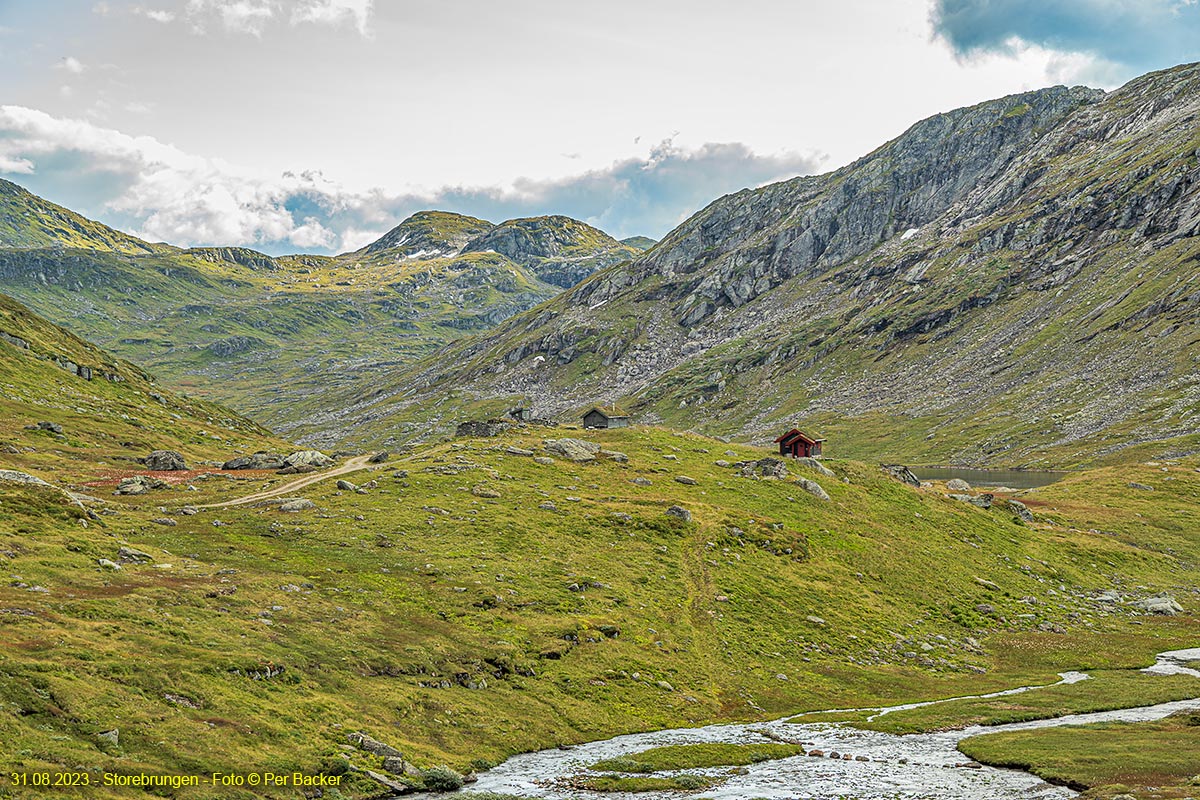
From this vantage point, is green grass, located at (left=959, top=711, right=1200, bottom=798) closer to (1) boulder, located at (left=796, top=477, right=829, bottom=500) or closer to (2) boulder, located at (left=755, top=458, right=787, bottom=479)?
(1) boulder, located at (left=796, top=477, right=829, bottom=500)

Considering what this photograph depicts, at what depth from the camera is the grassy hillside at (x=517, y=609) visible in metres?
30.8

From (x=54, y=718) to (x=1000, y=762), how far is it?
4198 cm

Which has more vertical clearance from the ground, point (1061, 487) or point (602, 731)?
point (1061, 487)

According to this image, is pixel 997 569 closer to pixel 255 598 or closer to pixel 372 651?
pixel 372 651

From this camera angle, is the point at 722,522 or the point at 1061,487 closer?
the point at 722,522

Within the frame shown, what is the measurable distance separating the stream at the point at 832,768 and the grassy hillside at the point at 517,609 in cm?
239

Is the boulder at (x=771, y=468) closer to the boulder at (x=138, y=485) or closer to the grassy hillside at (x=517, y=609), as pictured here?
the grassy hillside at (x=517, y=609)

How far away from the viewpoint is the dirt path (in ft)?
217

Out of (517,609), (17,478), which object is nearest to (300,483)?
(17,478)

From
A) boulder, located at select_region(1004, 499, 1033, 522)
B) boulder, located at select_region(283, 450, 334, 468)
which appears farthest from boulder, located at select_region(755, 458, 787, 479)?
boulder, located at select_region(283, 450, 334, 468)

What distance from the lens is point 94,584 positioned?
1519 inches

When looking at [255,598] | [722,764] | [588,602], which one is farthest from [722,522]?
[255,598]

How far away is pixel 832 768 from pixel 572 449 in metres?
62.3

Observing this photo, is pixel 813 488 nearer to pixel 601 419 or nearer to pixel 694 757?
pixel 601 419
